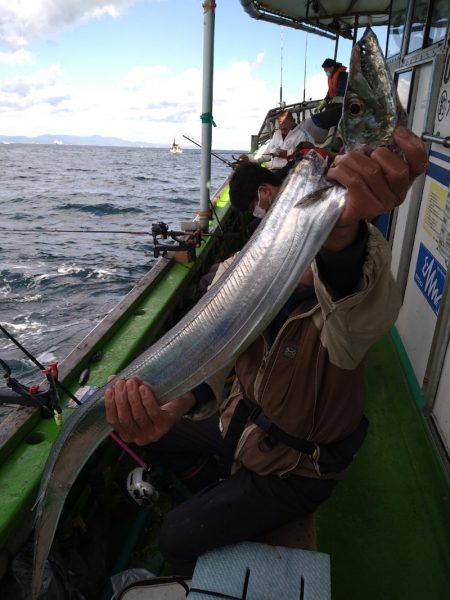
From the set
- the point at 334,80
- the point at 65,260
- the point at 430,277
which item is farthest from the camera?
the point at 65,260

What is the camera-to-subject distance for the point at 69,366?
3150 mm

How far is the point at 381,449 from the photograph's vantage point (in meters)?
3.37

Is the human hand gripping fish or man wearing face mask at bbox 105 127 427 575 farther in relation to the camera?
man wearing face mask at bbox 105 127 427 575

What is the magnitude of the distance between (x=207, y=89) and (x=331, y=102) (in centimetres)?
468

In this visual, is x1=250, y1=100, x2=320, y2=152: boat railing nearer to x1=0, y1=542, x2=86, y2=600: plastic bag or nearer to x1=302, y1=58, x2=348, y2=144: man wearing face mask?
x1=302, y1=58, x2=348, y2=144: man wearing face mask

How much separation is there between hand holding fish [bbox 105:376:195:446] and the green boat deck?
1479 mm

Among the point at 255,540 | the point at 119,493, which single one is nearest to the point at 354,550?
the point at 255,540

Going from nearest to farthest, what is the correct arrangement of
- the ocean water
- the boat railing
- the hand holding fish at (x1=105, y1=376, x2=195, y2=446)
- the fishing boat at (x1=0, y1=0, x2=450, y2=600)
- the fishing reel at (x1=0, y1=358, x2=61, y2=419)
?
the hand holding fish at (x1=105, y1=376, x2=195, y2=446)
the fishing boat at (x1=0, y1=0, x2=450, y2=600)
the fishing reel at (x1=0, y1=358, x2=61, y2=419)
the ocean water
the boat railing

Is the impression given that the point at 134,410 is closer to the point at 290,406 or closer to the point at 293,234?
the point at 290,406

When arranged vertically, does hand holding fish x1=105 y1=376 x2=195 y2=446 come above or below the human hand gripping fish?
below

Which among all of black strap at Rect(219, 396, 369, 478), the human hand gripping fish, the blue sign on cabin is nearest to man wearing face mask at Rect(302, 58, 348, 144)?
the blue sign on cabin

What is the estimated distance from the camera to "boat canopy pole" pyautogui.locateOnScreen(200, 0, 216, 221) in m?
5.06

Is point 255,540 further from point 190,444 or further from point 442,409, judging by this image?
point 442,409

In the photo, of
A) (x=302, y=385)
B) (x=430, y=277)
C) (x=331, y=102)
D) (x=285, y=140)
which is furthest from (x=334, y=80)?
(x=302, y=385)
